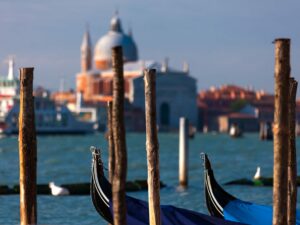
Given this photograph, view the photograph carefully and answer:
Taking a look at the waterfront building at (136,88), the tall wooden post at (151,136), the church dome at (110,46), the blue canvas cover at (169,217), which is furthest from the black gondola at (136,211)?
the church dome at (110,46)

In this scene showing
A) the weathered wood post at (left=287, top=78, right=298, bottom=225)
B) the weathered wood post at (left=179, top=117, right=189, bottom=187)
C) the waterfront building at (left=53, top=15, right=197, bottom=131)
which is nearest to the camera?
the weathered wood post at (left=287, top=78, right=298, bottom=225)

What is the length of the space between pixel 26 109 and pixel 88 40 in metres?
97.1

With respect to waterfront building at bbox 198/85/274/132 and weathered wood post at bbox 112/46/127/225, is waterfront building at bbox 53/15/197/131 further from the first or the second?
weathered wood post at bbox 112/46/127/225

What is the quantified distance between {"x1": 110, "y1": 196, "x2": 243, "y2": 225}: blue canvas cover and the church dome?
8679cm

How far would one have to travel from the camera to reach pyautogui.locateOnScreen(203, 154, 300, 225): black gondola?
1067cm

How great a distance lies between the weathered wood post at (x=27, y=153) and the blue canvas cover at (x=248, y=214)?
206cm

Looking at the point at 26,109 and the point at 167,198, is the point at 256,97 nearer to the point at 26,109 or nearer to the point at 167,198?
the point at 167,198

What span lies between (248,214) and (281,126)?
231cm

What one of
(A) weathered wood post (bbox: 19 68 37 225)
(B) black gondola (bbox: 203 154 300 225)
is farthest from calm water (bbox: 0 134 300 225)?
(A) weathered wood post (bbox: 19 68 37 225)

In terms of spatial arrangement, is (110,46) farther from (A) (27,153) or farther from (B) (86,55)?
(A) (27,153)

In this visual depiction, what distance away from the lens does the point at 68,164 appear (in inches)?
1219

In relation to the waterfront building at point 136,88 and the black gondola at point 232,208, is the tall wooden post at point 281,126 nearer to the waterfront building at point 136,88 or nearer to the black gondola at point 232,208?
the black gondola at point 232,208

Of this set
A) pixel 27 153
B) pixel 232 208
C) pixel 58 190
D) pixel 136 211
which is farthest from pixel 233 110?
pixel 27 153

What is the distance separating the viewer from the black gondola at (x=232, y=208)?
10.7 metres
